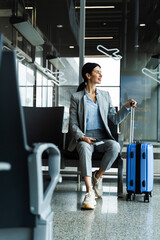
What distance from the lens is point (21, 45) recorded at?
439 cm

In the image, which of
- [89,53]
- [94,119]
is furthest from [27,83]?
[94,119]

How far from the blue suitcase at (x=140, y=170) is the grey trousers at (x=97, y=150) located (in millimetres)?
170

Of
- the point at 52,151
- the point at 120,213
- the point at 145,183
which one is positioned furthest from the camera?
the point at 145,183

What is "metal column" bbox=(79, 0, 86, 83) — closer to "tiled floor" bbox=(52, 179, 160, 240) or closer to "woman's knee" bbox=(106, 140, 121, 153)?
"woman's knee" bbox=(106, 140, 121, 153)

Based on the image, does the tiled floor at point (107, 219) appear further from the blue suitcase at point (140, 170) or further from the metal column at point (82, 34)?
the metal column at point (82, 34)

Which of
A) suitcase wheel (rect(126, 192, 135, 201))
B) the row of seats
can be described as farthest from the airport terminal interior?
suitcase wheel (rect(126, 192, 135, 201))

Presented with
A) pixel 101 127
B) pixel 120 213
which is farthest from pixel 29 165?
pixel 101 127

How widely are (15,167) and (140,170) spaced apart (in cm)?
225

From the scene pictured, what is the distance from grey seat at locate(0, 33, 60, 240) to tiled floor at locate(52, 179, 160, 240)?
1.01 meters

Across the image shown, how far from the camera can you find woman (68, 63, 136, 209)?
318cm

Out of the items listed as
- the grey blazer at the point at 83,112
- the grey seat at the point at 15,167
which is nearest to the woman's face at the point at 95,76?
the grey blazer at the point at 83,112

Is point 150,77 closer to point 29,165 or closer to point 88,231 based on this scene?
point 88,231

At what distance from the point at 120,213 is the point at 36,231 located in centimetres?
169

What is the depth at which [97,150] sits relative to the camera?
332 centimetres
